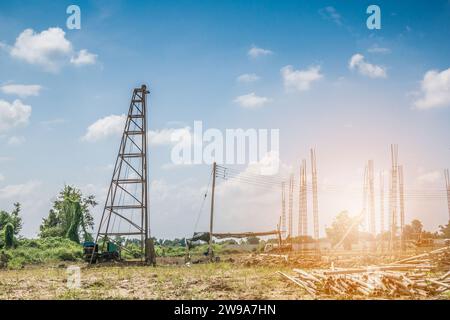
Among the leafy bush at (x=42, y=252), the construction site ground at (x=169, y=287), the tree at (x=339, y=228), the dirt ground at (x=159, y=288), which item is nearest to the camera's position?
the construction site ground at (x=169, y=287)

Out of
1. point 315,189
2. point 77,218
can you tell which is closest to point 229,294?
point 315,189

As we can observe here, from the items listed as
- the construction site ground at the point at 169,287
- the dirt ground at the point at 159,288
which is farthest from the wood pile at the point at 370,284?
the dirt ground at the point at 159,288

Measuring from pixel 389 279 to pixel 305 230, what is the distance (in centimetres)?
1698

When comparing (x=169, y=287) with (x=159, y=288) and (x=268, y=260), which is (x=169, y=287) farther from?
(x=268, y=260)

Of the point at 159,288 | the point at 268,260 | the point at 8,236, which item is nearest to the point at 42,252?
the point at 8,236

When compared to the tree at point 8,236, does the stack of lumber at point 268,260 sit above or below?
below

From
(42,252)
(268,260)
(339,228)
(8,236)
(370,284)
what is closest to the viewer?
(370,284)

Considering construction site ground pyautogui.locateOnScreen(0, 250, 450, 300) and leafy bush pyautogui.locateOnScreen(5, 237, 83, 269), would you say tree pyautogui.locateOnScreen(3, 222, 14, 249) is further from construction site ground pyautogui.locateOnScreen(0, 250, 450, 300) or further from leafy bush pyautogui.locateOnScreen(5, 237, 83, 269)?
construction site ground pyautogui.locateOnScreen(0, 250, 450, 300)

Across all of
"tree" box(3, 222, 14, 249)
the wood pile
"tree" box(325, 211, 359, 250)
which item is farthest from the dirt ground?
"tree" box(325, 211, 359, 250)

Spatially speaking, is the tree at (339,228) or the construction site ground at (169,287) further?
the tree at (339,228)

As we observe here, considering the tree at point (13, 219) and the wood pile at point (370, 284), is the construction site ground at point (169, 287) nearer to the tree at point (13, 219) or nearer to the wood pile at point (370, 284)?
the wood pile at point (370, 284)

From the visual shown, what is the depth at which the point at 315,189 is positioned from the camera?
27.1m
